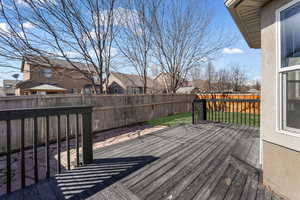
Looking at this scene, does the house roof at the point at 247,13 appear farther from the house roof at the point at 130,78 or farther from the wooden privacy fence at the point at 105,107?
the house roof at the point at 130,78

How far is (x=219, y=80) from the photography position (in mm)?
24531

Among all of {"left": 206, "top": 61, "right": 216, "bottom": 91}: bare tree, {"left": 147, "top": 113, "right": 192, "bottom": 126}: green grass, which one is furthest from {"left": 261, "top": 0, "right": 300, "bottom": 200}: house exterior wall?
{"left": 206, "top": 61, "right": 216, "bottom": 91}: bare tree

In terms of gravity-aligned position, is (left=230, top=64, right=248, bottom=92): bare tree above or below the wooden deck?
above

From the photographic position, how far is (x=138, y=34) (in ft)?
31.0

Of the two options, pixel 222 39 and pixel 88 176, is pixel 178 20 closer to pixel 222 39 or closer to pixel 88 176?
pixel 222 39

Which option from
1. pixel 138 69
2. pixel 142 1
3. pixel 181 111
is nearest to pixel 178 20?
pixel 142 1

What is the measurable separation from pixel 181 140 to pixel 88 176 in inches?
99.2

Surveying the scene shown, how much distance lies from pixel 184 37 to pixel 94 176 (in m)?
10.8

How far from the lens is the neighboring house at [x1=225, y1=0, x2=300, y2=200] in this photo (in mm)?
1681

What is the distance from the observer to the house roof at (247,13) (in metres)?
2.07

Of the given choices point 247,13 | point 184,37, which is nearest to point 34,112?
point 247,13

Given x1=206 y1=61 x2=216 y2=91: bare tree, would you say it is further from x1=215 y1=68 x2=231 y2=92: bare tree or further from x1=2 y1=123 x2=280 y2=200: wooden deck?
x1=2 y1=123 x2=280 y2=200: wooden deck

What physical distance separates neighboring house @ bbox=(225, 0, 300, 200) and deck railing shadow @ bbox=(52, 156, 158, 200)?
6.02 ft

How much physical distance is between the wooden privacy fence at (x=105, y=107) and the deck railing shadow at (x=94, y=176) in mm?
3242
